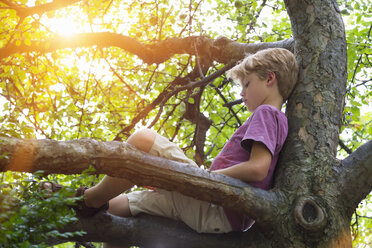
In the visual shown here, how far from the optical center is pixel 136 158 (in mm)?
2189

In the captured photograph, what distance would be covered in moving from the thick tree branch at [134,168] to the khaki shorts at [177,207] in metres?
0.30

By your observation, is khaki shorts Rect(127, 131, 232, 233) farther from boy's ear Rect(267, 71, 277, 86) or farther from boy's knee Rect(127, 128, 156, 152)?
boy's ear Rect(267, 71, 277, 86)

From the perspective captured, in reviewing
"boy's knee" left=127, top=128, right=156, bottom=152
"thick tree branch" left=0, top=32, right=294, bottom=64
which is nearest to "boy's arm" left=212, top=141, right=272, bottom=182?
"boy's knee" left=127, top=128, right=156, bottom=152

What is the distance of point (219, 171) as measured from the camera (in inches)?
100

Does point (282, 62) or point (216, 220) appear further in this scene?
point (282, 62)

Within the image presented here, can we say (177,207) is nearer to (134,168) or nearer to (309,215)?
(134,168)

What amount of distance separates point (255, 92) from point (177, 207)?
108 cm

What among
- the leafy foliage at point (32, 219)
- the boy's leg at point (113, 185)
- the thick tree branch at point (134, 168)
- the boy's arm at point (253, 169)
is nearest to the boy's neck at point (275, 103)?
the boy's arm at point (253, 169)

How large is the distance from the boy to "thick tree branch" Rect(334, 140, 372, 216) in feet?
1.52

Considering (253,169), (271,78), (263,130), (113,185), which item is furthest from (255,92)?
(113,185)

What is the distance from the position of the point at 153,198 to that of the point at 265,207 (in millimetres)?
741

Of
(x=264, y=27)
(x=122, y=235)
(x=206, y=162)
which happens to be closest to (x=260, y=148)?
(x=122, y=235)

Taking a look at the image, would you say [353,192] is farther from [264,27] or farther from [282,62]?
[264,27]

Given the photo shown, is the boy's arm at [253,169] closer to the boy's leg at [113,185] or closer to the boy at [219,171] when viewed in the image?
the boy at [219,171]
